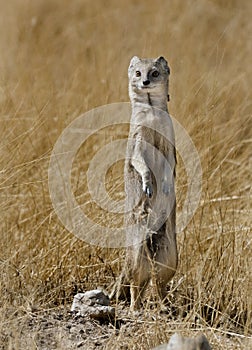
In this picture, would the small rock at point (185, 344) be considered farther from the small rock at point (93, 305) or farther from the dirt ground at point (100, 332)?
the small rock at point (93, 305)

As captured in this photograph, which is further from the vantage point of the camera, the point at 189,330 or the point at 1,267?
the point at 1,267

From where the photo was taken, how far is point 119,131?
19.0 ft

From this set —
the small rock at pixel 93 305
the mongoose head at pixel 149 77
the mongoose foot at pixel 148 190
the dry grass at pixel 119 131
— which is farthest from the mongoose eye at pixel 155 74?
the small rock at pixel 93 305

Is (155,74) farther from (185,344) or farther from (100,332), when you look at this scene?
(185,344)

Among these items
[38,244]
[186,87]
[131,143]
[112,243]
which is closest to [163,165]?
[131,143]

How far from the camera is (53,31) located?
823 centimetres

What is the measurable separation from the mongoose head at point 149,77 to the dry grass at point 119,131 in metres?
0.79

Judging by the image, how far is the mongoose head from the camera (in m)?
3.87

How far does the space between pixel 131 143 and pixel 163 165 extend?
175mm

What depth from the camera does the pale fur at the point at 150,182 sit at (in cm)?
391

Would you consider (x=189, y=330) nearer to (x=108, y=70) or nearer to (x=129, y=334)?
(x=129, y=334)

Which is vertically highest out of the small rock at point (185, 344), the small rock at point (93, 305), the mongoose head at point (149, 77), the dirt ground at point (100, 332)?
the mongoose head at point (149, 77)

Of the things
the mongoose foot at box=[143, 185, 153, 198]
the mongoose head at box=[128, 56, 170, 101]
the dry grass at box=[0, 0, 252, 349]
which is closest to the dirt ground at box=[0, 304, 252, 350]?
the dry grass at box=[0, 0, 252, 349]

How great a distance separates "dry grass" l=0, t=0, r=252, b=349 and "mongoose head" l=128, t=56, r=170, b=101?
0.79 metres
